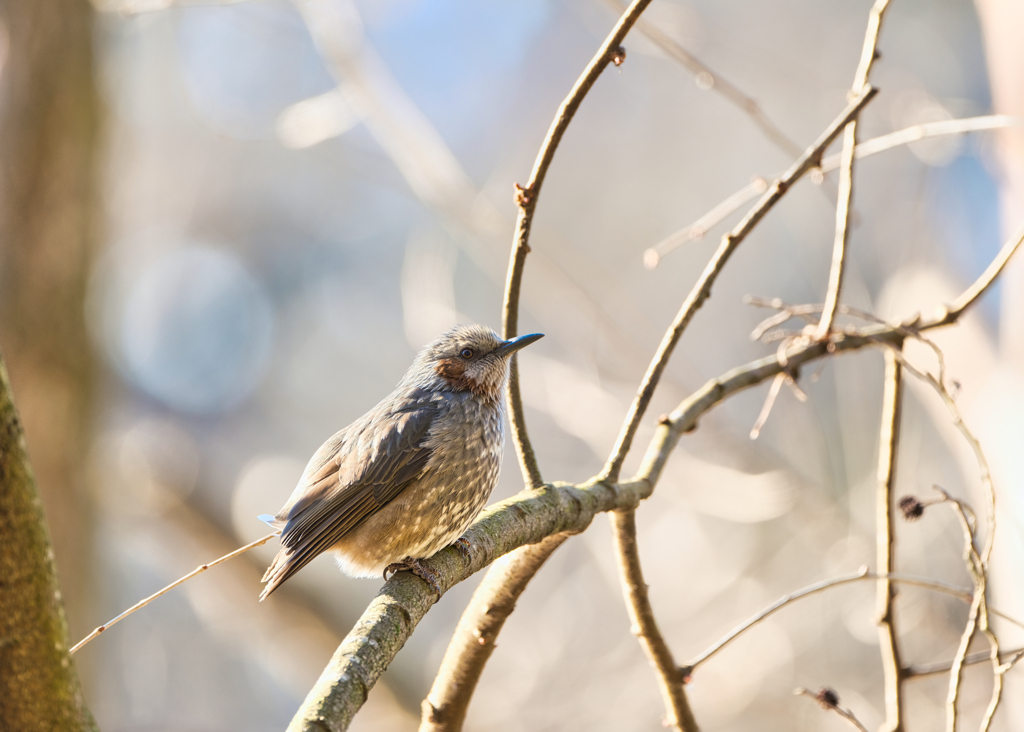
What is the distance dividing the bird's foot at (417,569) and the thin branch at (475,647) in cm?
20

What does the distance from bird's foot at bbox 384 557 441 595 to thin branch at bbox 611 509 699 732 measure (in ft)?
1.61

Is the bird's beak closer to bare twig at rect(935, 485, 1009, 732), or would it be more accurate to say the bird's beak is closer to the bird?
the bird

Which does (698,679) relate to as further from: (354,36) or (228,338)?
(228,338)

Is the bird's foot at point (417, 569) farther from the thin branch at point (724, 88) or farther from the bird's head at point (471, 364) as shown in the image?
the thin branch at point (724, 88)

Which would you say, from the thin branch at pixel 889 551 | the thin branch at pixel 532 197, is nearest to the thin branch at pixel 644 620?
the thin branch at pixel 532 197

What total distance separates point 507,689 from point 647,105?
26.0 ft

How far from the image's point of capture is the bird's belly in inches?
94.9

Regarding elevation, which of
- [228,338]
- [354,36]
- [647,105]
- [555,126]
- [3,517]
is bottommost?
[3,517]

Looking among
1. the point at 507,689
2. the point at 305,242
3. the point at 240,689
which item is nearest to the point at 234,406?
the point at 305,242

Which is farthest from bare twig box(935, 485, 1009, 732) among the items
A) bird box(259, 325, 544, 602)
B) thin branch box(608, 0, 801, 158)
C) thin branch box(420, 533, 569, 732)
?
thin branch box(608, 0, 801, 158)

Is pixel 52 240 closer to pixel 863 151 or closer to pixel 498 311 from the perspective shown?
pixel 863 151

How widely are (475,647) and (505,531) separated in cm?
38

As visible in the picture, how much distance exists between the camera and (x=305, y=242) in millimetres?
13195

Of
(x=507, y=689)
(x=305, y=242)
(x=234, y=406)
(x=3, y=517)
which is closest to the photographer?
(x=3, y=517)
